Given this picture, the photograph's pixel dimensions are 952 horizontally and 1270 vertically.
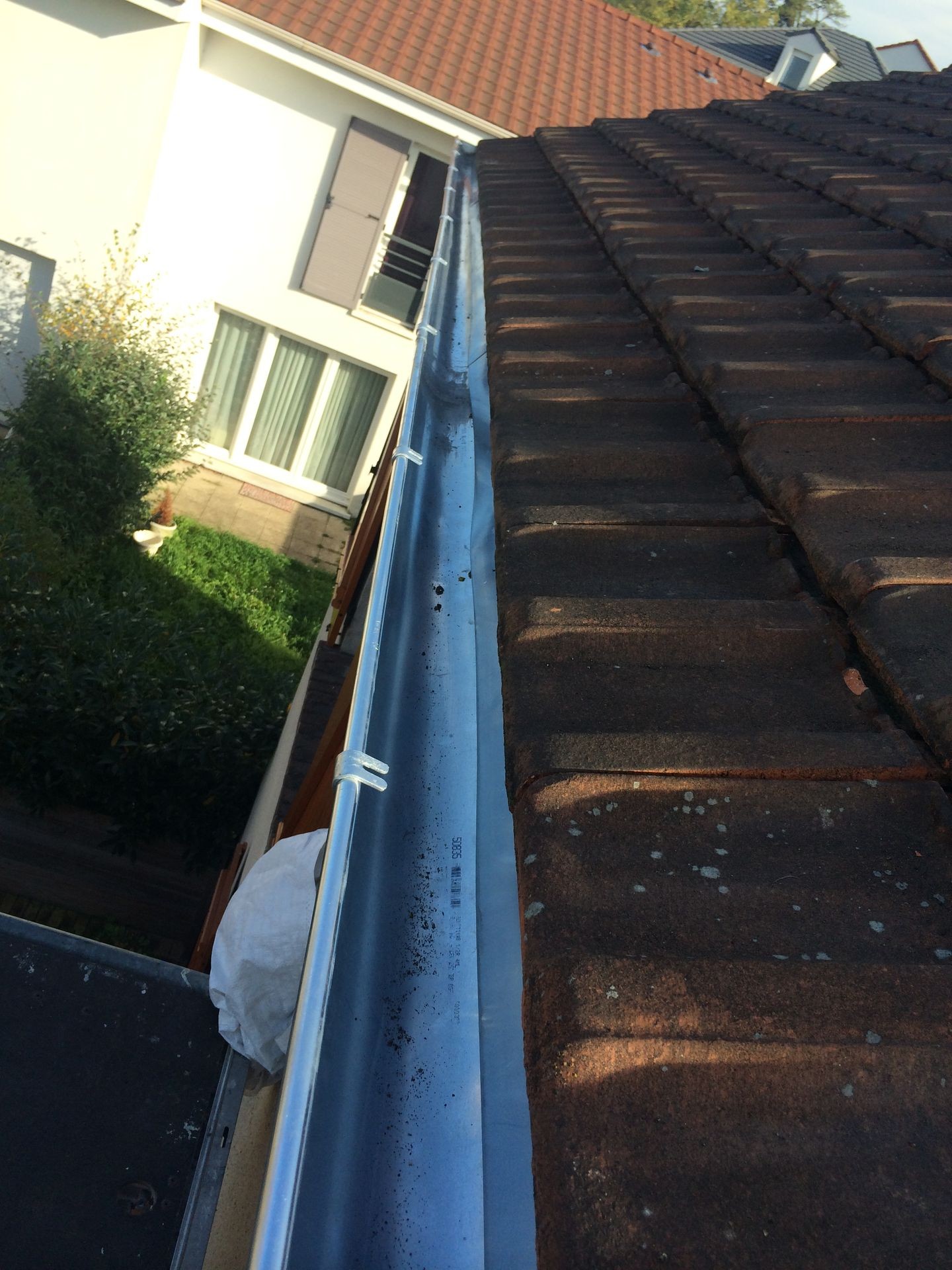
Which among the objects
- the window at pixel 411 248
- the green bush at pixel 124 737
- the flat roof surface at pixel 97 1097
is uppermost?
the window at pixel 411 248

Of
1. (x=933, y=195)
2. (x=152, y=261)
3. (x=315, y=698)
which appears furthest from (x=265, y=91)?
(x=933, y=195)

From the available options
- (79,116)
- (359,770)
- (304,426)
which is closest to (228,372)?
(304,426)

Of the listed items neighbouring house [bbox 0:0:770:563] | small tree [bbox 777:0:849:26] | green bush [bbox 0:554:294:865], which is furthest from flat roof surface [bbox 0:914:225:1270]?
small tree [bbox 777:0:849:26]

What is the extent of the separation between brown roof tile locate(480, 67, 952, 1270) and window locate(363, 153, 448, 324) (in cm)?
1183

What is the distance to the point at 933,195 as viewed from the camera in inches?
138

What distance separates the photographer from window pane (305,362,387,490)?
14.8 metres

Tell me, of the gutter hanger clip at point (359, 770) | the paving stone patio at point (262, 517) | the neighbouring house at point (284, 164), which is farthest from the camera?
the paving stone patio at point (262, 517)

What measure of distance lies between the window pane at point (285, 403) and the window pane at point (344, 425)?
310 millimetres

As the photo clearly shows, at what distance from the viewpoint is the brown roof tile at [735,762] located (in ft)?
2.78

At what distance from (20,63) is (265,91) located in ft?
9.84

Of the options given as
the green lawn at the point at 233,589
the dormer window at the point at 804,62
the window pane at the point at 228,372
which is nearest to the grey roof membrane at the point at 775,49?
the dormer window at the point at 804,62

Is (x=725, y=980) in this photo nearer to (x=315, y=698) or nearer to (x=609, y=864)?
(x=609, y=864)

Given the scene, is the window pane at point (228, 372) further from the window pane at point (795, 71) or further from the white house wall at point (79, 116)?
the window pane at point (795, 71)

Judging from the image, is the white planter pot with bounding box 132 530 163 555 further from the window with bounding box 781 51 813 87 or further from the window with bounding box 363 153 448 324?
the window with bounding box 781 51 813 87
